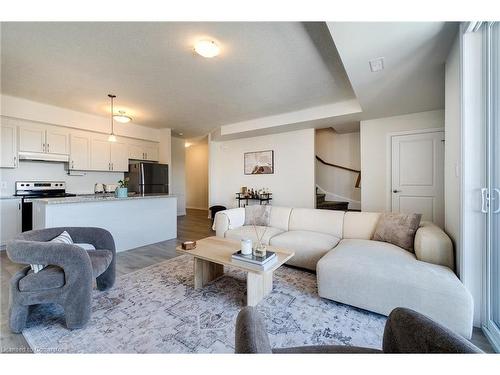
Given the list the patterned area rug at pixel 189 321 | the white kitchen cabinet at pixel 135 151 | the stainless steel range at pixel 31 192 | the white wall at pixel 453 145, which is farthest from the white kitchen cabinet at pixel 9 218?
the white wall at pixel 453 145

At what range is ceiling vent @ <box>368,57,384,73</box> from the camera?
2.05 m

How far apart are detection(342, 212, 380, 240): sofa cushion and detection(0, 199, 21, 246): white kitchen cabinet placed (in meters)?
5.26

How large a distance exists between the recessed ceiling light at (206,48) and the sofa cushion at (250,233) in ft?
7.22

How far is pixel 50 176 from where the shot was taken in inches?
167

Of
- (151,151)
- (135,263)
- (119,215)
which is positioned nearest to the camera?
(135,263)

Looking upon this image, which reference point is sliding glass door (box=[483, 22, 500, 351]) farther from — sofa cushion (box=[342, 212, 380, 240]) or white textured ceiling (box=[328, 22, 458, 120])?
sofa cushion (box=[342, 212, 380, 240])

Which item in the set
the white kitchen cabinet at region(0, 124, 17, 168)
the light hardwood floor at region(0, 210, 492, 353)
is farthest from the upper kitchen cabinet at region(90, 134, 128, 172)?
the light hardwood floor at region(0, 210, 492, 353)

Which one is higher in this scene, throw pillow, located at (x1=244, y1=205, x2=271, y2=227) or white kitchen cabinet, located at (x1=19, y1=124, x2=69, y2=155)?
white kitchen cabinet, located at (x1=19, y1=124, x2=69, y2=155)

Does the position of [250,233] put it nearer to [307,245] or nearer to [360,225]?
[307,245]

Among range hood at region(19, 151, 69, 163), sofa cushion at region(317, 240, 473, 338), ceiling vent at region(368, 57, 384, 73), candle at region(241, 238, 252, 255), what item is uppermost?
ceiling vent at region(368, 57, 384, 73)

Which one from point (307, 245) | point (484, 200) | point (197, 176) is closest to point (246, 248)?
point (307, 245)

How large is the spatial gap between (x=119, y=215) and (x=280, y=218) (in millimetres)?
2527

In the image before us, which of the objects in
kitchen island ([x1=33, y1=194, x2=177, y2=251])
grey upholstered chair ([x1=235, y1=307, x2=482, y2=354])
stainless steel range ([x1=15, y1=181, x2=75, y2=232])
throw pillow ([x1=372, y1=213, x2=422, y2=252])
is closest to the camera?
grey upholstered chair ([x1=235, y1=307, x2=482, y2=354])

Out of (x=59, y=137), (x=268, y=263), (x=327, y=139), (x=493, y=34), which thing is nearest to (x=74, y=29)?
(x=268, y=263)
